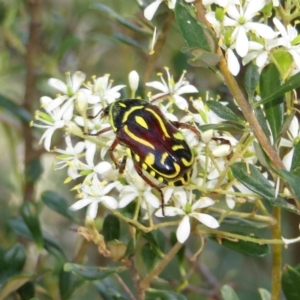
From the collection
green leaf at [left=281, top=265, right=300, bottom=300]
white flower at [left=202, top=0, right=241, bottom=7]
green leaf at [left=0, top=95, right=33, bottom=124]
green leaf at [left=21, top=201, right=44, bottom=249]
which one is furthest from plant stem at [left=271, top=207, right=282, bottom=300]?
green leaf at [left=0, top=95, right=33, bottom=124]

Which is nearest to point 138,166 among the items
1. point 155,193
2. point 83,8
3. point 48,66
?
point 155,193

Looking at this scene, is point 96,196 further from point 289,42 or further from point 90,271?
point 289,42

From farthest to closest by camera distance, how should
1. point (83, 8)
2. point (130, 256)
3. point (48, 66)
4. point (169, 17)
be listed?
point (83, 8)
point (48, 66)
point (169, 17)
point (130, 256)

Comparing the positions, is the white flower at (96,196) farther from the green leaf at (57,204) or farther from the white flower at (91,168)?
the green leaf at (57,204)

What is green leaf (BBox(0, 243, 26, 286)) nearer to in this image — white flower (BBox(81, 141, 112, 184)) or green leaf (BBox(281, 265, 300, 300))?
white flower (BBox(81, 141, 112, 184))

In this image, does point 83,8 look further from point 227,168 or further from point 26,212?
point 227,168

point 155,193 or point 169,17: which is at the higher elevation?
point 169,17
